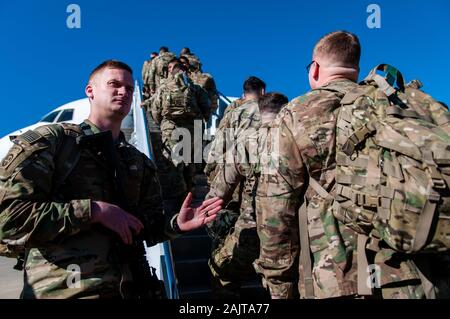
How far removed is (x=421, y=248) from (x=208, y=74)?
9975 millimetres

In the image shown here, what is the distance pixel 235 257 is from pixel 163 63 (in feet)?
26.1

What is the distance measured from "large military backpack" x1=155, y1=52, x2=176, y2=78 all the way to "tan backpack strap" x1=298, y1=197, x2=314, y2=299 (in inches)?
345

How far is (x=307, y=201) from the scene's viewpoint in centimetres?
226

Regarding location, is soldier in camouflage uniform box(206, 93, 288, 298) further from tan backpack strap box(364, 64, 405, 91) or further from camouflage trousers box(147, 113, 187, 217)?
camouflage trousers box(147, 113, 187, 217)

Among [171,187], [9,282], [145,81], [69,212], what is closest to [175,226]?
[69,212]

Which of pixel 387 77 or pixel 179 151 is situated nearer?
pixel 387 77

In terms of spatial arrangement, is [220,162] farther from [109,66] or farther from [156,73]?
[156,73]

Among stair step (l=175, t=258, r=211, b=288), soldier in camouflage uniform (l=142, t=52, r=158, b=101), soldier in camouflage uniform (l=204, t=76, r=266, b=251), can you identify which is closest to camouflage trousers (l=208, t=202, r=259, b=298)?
soldier in camouflage uniform (l=204, t=76, r=266, b=251)

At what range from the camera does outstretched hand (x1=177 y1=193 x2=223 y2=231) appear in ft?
7.56

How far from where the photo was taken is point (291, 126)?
2.25 m

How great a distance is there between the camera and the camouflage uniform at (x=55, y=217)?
1.83 metres

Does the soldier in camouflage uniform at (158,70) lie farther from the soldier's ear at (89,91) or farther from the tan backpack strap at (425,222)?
the tan backpack strap at (425,222)

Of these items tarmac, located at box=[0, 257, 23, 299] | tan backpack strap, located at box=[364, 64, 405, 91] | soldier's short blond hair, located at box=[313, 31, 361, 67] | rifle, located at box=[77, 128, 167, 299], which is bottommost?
tarmac, located at box=[0, 257, 23, 299]
